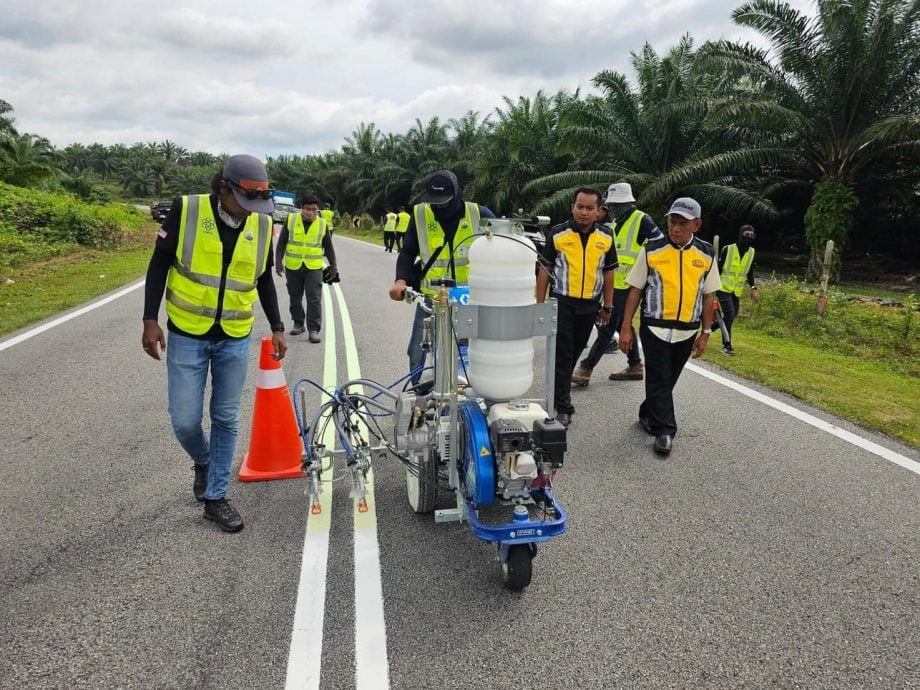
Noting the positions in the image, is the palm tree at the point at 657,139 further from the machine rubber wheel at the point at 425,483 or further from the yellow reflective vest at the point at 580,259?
the machine rubber wheel at the point at 425,483

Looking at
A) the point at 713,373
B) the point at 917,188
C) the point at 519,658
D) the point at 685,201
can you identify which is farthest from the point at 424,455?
the point at 917,188

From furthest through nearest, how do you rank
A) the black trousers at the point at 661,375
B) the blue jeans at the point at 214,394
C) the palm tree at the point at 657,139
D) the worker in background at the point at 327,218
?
the palm tree at the point at 657,139
the worker in background at the point at 327,218
the black trousers at the point at 661,375
the blue jeans at the point at 214,394

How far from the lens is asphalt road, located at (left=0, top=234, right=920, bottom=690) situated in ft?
8.25

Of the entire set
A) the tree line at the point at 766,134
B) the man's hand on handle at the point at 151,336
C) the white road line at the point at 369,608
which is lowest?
the white road line at the point at 369,608

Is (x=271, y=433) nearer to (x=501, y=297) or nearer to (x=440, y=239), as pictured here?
(x=440, y=239)

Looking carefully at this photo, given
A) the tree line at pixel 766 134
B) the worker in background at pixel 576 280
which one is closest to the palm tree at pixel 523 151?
the tree line at pixel 766 134

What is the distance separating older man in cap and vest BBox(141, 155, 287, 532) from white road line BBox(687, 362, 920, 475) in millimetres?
4666

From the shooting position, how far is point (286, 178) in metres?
74.3

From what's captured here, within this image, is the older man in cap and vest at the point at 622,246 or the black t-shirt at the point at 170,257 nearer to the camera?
the black t-shirt at the point at 170,257

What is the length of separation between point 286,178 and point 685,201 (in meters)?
76.0

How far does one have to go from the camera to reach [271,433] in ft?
13.8

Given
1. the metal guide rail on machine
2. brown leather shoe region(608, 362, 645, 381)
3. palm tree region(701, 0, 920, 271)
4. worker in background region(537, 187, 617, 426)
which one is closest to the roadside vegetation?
palm tree region(701, 0, 920, 271)

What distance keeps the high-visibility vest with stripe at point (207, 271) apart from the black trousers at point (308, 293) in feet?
15.6

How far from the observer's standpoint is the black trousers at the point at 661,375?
4746 millimetres
